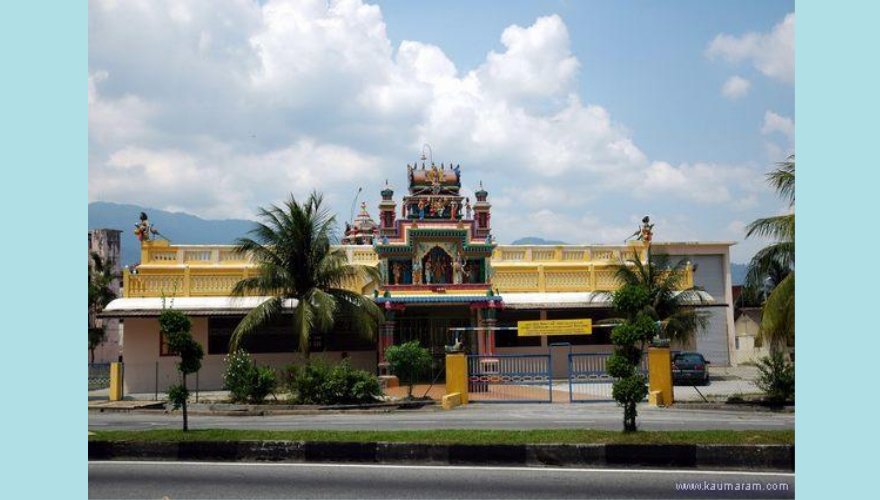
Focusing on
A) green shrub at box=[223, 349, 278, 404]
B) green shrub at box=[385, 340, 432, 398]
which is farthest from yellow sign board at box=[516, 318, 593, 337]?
green shrub at box=[223, 349, 278, 404]

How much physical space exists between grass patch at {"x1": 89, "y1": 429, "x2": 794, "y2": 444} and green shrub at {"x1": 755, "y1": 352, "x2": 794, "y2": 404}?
7.21 metres

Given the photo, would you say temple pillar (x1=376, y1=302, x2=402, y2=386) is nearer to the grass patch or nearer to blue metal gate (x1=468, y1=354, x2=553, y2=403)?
blue metal gate (x1=468, y1=354, x2=553, y2=403)

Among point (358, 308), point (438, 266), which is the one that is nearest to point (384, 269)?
point (438, 266)

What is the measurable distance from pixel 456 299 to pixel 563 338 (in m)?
5.30

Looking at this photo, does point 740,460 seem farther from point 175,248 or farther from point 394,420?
point 175,248

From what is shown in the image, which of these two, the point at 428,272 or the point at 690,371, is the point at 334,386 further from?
the point at 690,371

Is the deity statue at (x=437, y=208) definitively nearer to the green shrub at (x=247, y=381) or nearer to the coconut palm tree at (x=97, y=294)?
the green shrub at (x=247, y=381)

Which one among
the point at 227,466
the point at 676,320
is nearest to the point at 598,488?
the point at 227,466

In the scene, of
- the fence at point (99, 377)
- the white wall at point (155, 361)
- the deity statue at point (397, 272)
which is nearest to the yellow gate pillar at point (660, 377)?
the deity statue at point (397, 272)

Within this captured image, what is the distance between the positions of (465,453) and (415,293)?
54.9 feet

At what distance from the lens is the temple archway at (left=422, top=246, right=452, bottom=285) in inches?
1139

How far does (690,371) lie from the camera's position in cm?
2708

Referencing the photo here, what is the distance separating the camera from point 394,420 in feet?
59.4

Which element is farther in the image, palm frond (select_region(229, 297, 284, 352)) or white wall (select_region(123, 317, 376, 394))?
white wall (select_region(123, 317, 376, 394))
